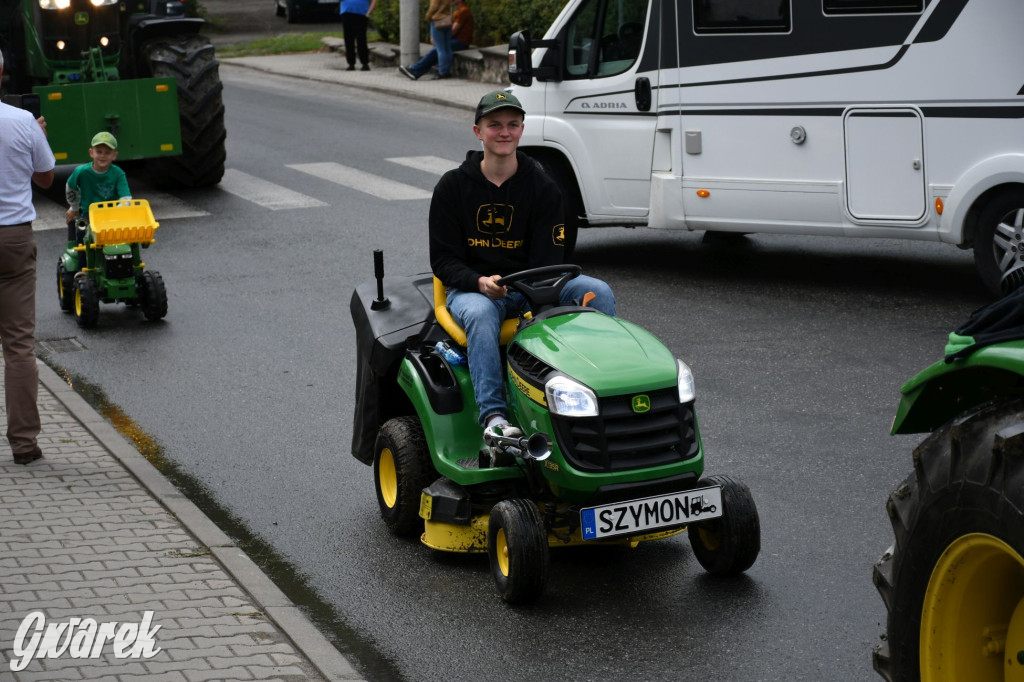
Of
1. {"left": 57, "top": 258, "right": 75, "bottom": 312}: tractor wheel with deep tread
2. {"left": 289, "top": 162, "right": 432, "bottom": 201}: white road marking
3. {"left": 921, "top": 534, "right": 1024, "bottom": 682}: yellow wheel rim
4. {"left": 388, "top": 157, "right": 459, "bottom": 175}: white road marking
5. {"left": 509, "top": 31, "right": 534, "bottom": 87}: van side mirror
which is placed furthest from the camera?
{"left": 388, "top": 157, "right": 459, "bottom": 175}: white road marking

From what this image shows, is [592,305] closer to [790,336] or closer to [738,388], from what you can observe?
[738,388]

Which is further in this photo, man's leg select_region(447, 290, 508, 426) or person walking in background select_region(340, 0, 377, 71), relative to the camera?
person walking in background select_region(340, 0, 377, 71)

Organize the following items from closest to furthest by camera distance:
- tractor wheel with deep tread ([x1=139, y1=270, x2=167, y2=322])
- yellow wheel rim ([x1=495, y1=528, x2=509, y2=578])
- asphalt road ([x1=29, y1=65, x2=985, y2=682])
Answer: asphalt road ([x1=29, y1=65, x2=985, y2=682])
yellow wheel rim ([x1=495, y1=528, x2=509, y2=578])
tractor wheel with deep tread ([x1=139, y1=270, x2=167, y2=322])

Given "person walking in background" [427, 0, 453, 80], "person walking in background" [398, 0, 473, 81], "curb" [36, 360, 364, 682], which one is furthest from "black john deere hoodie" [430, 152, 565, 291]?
"person walking in background" [398, 0, 473, 81]

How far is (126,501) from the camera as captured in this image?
714 centimetres

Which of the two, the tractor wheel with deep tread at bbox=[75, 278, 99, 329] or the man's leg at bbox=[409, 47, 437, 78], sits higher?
the man's leg at bbox=[409, 47, 437, 78]

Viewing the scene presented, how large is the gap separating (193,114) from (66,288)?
5.88m

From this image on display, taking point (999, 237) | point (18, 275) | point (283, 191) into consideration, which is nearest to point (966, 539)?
point (18, 275)

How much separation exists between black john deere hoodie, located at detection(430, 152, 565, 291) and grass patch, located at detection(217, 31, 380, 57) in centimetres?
2826

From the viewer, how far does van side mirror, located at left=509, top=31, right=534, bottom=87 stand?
496 inches

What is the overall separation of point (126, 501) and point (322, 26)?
36.0m

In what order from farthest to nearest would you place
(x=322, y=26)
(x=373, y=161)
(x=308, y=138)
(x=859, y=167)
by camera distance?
1. (x=322, y=26)
2. (x=308, y=138)
3. (x=373, y=161)
4. (x=859, y=167)

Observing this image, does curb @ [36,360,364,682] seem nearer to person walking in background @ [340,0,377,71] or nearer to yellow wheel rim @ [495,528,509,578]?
yellow wheel rim @ [495,528,509,578]

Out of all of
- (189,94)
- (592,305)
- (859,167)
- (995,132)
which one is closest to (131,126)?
(189,94)
